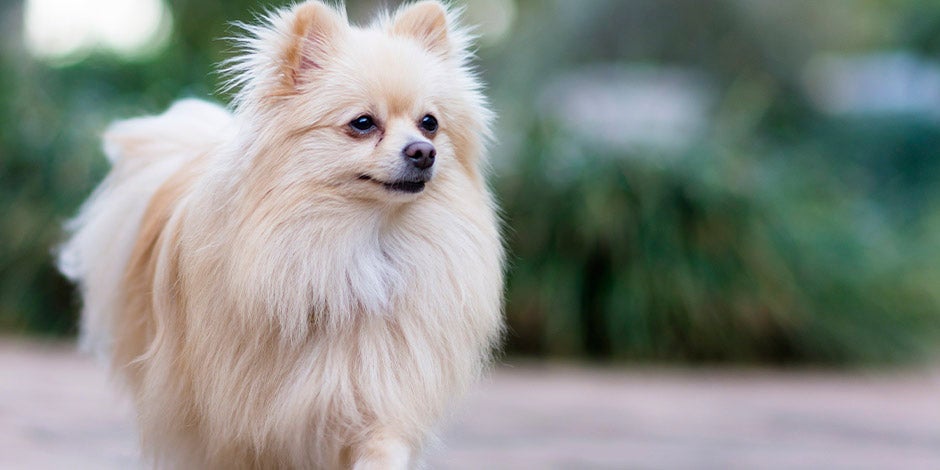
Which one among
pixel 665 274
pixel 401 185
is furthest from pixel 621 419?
pixel 401 185

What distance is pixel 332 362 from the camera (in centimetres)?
367

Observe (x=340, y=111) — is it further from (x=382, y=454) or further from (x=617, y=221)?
(x=617, y=221)

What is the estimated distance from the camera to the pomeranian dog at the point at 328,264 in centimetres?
366

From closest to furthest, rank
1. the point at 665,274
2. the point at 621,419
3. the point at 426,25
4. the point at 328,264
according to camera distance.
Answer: the point at 328,264 < the point at 426,25 < the point at 621,419 < the point at 665,274

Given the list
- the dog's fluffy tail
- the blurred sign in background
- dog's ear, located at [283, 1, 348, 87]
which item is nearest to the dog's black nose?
dog's ear, located at [283, 1, 348, 87]

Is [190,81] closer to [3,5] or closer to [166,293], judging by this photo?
[3,5]

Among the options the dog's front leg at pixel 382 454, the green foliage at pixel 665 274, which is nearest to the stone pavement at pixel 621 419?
the green foliage at pixel 665 274

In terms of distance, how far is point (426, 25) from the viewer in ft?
13.5

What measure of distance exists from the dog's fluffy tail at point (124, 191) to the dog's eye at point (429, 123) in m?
0.94

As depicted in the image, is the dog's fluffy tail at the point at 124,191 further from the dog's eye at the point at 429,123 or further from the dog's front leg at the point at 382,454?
the dog's front leg at the point at 382,454

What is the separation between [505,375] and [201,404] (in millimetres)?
5371

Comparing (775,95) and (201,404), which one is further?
(775,95)

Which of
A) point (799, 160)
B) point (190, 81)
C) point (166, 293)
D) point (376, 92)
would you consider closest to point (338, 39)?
point (376, 92)

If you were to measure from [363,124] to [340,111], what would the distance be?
0.30ft
